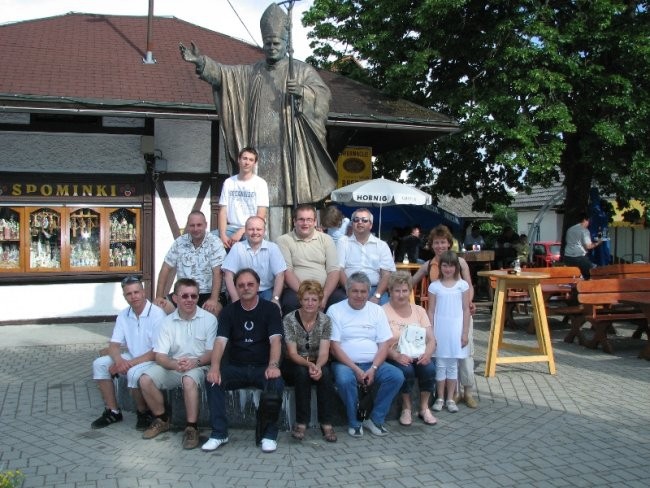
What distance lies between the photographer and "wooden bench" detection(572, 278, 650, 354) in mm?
8594

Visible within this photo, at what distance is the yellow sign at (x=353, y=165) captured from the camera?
13.0 metres

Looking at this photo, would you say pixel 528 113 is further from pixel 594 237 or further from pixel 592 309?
pixel 592 309

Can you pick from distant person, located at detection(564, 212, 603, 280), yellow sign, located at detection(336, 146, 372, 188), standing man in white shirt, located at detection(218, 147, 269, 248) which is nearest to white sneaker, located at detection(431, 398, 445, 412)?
standing man in white shirt, located at detection(218, 147, 269, 248)

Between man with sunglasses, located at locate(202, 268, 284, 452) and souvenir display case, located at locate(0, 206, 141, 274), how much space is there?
625cm

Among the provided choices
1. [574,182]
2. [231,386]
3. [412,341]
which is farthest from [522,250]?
[231,386]

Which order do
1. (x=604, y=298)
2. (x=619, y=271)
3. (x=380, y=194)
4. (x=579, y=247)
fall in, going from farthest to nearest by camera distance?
(x=579, y=247), (x=380, y=194), (x=619, y=271), (x=604, y=298)

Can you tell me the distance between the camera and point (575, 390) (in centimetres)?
657

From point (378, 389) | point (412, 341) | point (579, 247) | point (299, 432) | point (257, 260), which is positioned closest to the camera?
point (299, 432)

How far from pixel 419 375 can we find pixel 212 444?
1.79 metres

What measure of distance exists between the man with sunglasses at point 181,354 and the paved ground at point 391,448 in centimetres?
29

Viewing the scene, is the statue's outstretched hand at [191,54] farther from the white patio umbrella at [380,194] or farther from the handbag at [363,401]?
the white patio umbrella at [380,194]

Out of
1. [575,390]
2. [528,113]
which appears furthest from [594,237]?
[575,390]

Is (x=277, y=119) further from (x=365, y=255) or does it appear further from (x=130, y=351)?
(x=130, y=351)

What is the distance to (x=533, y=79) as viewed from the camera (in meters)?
11.3
